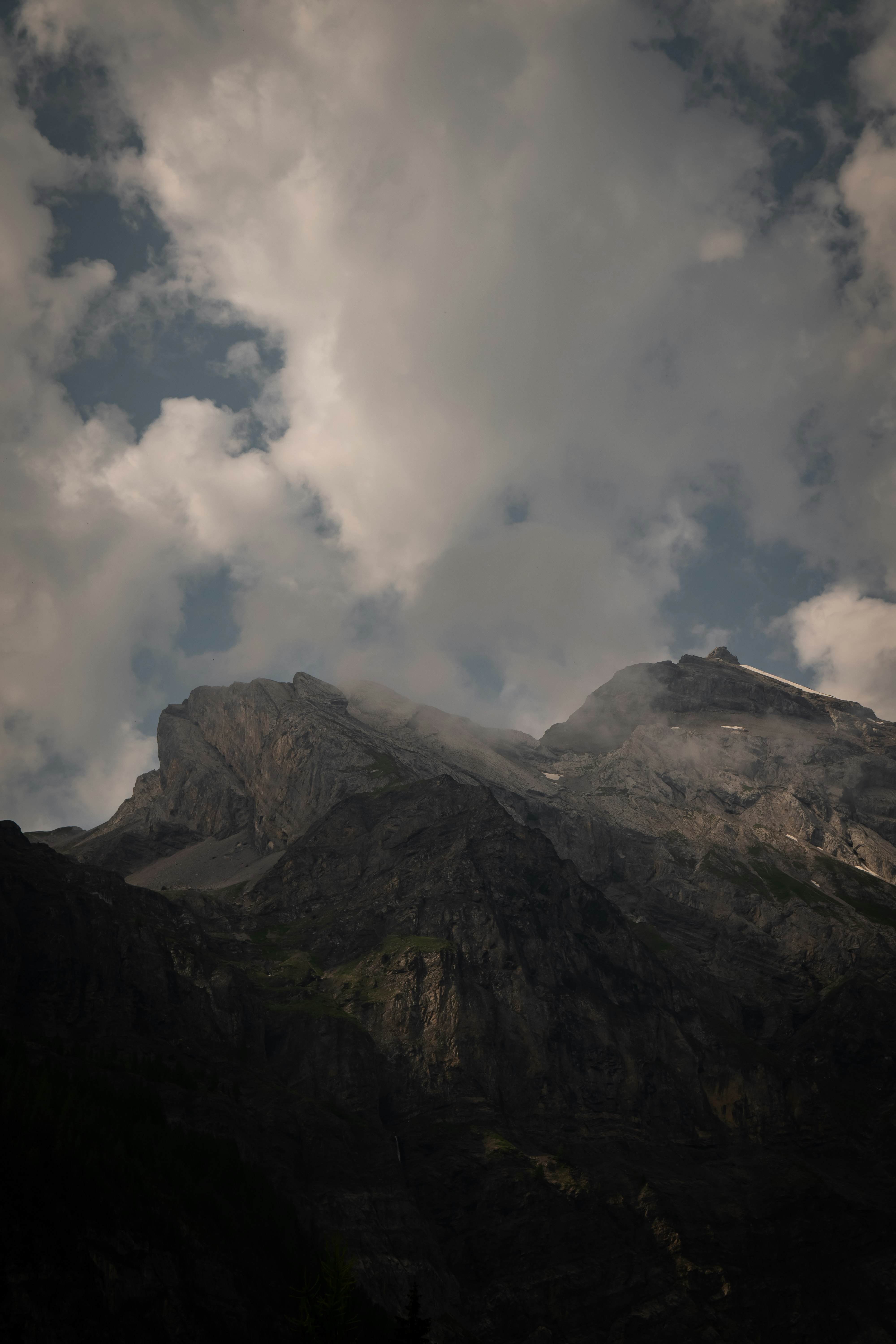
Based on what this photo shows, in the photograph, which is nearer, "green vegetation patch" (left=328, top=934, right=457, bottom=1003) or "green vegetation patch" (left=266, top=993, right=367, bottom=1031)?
"green vegetation patch" (left=266, top=993, right=367, bottom=1031)

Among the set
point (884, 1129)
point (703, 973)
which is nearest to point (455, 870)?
point (703, 973)

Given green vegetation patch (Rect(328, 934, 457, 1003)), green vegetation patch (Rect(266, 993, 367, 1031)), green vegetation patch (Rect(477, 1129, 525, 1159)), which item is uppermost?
green vegetation patch (Rect(328, 934, 457, 1003))

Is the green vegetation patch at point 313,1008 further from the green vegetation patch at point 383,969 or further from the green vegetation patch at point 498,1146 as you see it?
the green vegetation patch at point 498,1146

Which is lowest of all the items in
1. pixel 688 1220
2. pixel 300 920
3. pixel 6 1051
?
pixel 688 1220

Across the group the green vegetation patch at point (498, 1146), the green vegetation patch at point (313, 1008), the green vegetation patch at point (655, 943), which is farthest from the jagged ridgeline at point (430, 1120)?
the green vegetation patch at point (655, 943)

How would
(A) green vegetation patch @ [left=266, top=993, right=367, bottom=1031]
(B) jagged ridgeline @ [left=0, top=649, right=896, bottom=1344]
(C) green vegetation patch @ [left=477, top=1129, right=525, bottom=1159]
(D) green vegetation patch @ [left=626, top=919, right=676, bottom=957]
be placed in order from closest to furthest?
(B) jagged ridgeline @ [left=0, top=649, right=896, bottom=1344], (C) green vegetation patch @ [left=477, top=1129, right=525, bottom=1159], (A) green vegetation patch @ [left=266, top=993, right=367, bottom=1031], (D) green vegetation patch @ [left=626, top=919, right=676, bottom=957]

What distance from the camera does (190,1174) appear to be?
273 feet

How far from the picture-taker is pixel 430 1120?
401ft

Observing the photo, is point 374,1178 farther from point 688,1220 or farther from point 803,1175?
point 803,1175

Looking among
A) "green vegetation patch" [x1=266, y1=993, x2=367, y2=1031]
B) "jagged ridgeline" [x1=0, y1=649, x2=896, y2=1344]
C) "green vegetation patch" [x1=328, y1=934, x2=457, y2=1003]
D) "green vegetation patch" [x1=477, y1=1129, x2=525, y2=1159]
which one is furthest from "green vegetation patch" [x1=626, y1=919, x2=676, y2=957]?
"green vegetation patch" [x1=266, y1=993, x2=367, y2=1031]

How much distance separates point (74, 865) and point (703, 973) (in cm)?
13226

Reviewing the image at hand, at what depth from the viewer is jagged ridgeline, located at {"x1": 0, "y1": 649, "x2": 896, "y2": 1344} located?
72.2 metres

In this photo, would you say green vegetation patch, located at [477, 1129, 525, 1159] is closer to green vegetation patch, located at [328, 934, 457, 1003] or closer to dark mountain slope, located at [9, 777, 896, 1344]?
dark mountain slope, located at [9, 777, 896, 1344]

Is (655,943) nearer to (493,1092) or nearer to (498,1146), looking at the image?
(493,1092)
